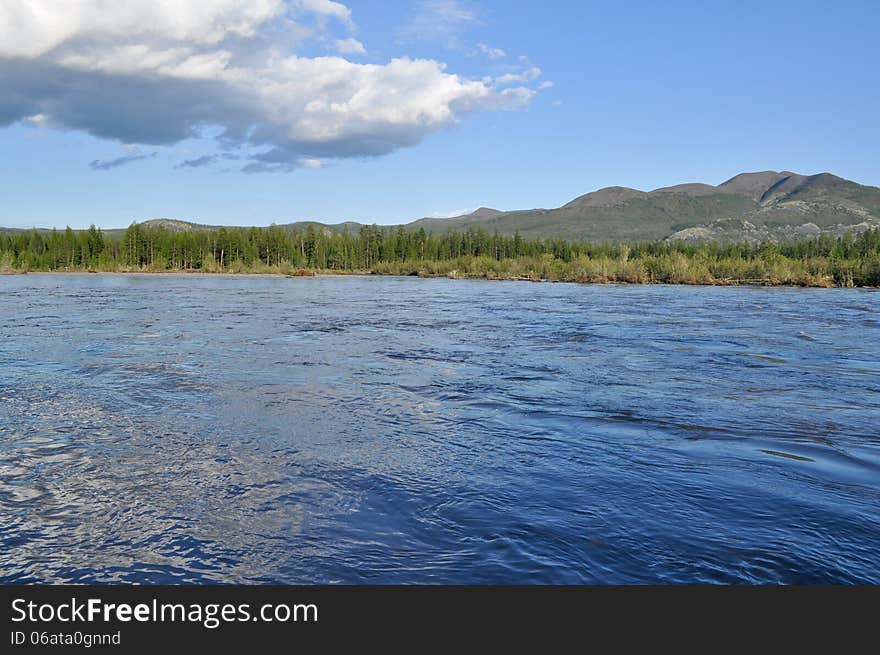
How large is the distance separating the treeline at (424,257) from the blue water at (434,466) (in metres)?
55.5

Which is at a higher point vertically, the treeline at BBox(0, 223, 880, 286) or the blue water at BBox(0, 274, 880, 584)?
the treeline at BBox(0, 223, 880, 286)

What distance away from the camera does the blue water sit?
4555mm

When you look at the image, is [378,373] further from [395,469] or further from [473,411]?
[395,469]

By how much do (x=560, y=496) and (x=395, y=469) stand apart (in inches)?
68.8

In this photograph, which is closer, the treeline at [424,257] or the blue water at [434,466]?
the blue water at [434,466]

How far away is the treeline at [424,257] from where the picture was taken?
66.6 metres

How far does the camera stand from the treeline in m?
66.6

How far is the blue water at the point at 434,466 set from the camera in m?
4.55

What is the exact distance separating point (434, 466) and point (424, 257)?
378 ft

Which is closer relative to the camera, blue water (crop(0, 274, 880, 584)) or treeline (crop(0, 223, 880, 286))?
blue water (crop(0, 274, 880, 584))

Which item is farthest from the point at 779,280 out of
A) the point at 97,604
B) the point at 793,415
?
the point at 97,604

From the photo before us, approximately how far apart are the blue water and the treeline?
55.5m

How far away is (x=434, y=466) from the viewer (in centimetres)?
675

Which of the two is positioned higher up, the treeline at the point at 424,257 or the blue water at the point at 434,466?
the treeline at the point at 424,257
